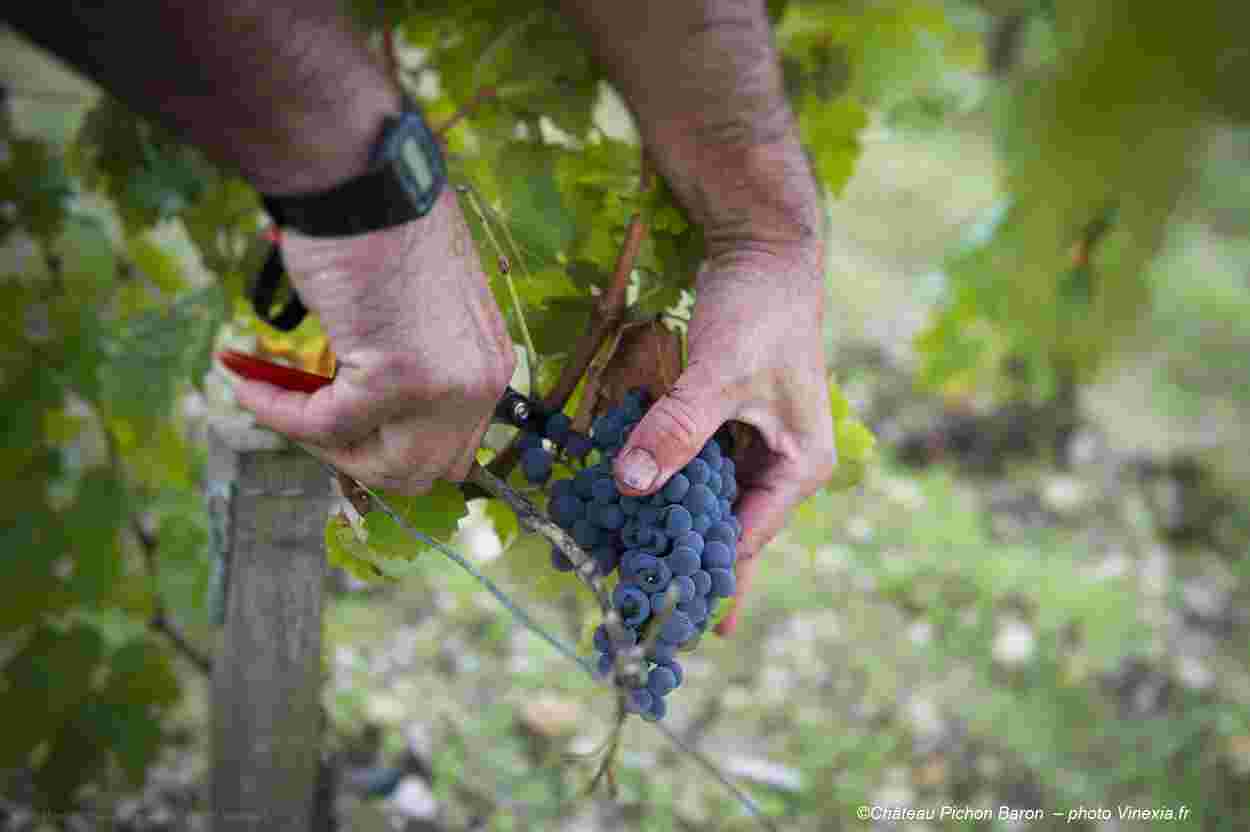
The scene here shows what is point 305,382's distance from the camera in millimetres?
Answer: 1122

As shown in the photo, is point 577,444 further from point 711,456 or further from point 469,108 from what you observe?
point 469,108

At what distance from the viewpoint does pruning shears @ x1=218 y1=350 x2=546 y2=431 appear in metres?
1.12

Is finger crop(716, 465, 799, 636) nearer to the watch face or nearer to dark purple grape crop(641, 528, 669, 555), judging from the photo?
dark purple grape crop(641, 528, 669, 555)

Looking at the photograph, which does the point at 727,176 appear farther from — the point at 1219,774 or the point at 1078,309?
the point at 1219,774

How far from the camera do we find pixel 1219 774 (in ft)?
10.2

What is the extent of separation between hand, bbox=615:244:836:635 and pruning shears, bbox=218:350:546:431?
0.55 ft

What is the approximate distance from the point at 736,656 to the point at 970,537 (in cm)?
117

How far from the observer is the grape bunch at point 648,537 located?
3.45ft

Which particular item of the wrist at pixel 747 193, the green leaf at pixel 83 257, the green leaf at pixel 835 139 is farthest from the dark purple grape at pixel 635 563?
the green leaf at pixel 83 257

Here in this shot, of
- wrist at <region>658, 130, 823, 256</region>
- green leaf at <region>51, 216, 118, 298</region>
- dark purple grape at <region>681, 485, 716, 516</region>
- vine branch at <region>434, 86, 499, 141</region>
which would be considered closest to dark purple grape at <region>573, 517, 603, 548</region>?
dark purple grape at <region>681, 485, 716, 516</region>

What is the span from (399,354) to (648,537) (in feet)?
1.05

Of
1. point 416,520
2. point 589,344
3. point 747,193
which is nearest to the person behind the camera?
point 416,520

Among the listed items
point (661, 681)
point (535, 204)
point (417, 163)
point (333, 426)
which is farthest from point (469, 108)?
point (661, 681)

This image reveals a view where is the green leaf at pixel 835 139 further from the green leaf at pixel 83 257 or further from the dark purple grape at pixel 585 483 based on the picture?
the green leaf at pixel 83 257
